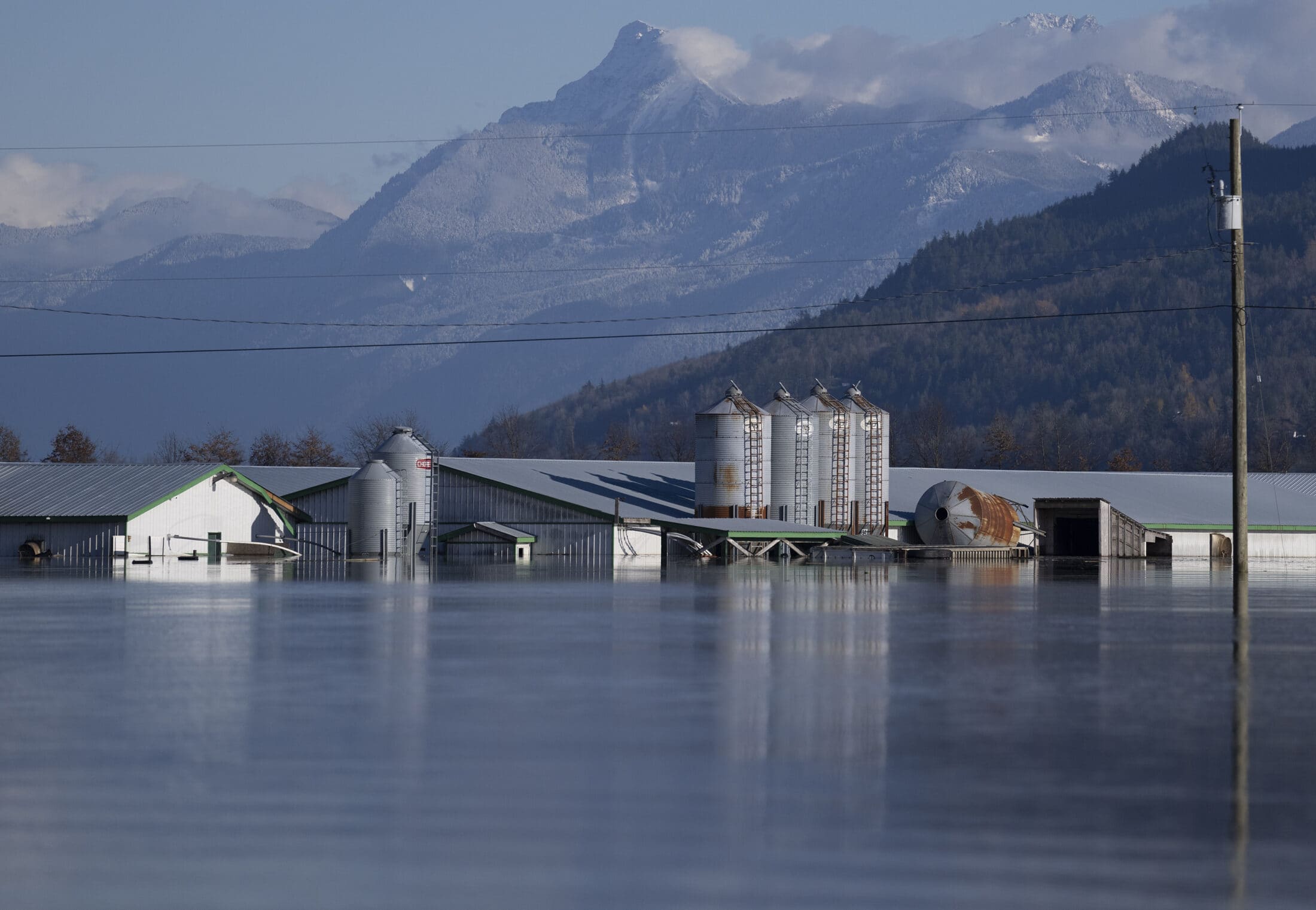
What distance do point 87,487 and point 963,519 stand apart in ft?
130

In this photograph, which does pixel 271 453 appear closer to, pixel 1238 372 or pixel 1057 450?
pixel 1057 450

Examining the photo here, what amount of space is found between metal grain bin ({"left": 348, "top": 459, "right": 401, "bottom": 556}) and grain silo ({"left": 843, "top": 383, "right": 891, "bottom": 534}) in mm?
22158

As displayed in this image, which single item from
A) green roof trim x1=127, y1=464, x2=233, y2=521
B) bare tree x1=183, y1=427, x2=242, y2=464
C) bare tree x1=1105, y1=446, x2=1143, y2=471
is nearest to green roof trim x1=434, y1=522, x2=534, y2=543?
green roof trim x1=127, y1=464, x2=233, y2=521

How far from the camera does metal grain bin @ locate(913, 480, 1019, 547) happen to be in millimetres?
81438

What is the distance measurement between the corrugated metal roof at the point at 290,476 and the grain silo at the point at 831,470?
22.6 meters

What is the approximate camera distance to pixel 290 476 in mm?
88875

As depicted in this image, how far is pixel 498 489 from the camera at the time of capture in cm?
7725

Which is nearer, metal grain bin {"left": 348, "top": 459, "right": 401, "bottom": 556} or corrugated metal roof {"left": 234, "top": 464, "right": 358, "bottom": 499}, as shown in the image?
metal grain bin {"left": 348, "top": 459, "right": 401, "bottom": 556}

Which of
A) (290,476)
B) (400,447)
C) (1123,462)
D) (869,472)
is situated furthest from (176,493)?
(1123,462)

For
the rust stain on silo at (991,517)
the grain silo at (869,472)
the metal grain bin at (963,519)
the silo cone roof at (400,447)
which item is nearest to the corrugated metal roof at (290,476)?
the silo cone roof at (400,447)

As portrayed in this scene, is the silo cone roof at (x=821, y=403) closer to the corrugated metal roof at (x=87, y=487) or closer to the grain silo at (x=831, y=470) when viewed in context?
the grain silo at (x=831, y=470)

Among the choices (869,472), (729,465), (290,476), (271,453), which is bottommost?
(290,476)

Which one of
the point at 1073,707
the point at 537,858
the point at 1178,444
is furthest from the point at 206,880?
the point at 1178,444

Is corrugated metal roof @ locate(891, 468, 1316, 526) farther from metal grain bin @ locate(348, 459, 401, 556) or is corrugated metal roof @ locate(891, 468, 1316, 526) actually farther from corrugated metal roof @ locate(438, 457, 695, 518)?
metal grain bin @ locate(348, 459, 401, 556)
